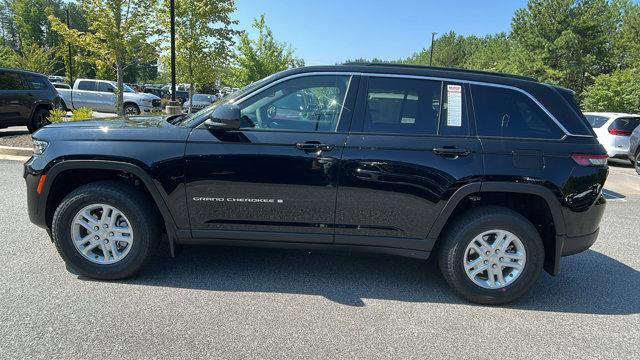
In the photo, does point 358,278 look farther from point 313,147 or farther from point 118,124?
point 118,124

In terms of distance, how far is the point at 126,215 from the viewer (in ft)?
11.6

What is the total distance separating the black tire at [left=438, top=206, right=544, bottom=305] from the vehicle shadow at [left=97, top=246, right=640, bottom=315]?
0.51 ft

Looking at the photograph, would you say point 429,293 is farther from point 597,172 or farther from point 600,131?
point 600,131

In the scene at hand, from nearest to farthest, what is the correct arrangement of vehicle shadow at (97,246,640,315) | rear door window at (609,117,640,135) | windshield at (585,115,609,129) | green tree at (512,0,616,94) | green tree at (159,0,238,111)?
vehicle shadow at (97,246,640,315)
rear door window at (609,117,640,135)
windshield at (585,115,609,129)
green tree at (159,0,238,111)
green tree at (512,0,616,94)

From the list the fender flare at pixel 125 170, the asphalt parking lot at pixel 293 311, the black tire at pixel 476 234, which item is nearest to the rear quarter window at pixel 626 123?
the asphalt parking lot at pixel 293 311

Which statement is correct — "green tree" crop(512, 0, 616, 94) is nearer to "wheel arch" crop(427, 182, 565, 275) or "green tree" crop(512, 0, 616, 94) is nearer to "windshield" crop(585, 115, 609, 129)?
"windshield" crop(585, 115, 609, 129)

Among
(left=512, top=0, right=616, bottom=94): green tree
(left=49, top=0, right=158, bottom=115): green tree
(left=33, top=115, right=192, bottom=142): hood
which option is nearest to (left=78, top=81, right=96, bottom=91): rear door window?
(left=49, top=0, right=158, bottom=115): green tree

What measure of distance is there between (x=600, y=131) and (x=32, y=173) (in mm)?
14172

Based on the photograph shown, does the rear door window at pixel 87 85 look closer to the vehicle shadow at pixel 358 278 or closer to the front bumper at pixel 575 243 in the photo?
the vehicle shadow at pixel 358 278

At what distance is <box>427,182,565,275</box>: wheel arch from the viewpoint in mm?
3414

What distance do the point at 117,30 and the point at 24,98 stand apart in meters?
3.00

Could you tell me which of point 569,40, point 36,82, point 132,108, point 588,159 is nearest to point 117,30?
point 36,82

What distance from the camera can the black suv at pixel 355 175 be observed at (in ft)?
11.2

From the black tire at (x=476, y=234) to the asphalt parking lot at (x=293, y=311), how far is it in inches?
5.1
